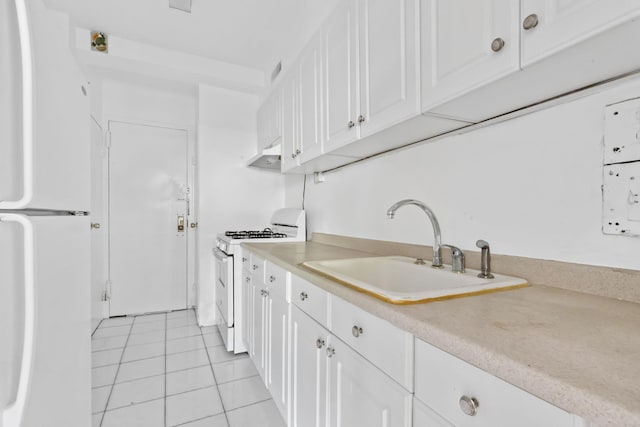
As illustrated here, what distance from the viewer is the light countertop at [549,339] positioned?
15.5 inches

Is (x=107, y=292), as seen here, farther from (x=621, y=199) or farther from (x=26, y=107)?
(x=621, y=199)

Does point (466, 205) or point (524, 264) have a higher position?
point (466, 205)

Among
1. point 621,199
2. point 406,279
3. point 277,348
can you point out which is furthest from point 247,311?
point 621,199

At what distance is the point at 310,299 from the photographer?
3.86 feet

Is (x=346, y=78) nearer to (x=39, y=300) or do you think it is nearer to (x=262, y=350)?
(x=39, y=300)

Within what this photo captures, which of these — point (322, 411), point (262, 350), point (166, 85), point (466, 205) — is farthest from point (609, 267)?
point (166, 85)

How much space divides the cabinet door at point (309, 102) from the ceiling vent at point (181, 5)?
0.99 meters

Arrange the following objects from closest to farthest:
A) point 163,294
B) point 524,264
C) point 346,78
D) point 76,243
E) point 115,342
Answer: point 524,264 < point 76,243 < point 346,78 < point 115,342 < point 163,294

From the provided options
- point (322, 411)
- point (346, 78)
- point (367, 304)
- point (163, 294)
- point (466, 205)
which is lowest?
point (163, 294)

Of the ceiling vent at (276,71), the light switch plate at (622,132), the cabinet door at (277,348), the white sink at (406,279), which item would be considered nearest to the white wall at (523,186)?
the light switch plate at (622,132)

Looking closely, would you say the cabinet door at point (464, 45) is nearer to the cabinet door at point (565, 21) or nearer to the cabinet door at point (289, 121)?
the cabinet door at point (565, 21)

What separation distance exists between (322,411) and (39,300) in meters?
0.94

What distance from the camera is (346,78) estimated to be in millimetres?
1476

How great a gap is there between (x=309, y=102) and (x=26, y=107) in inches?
55.7
